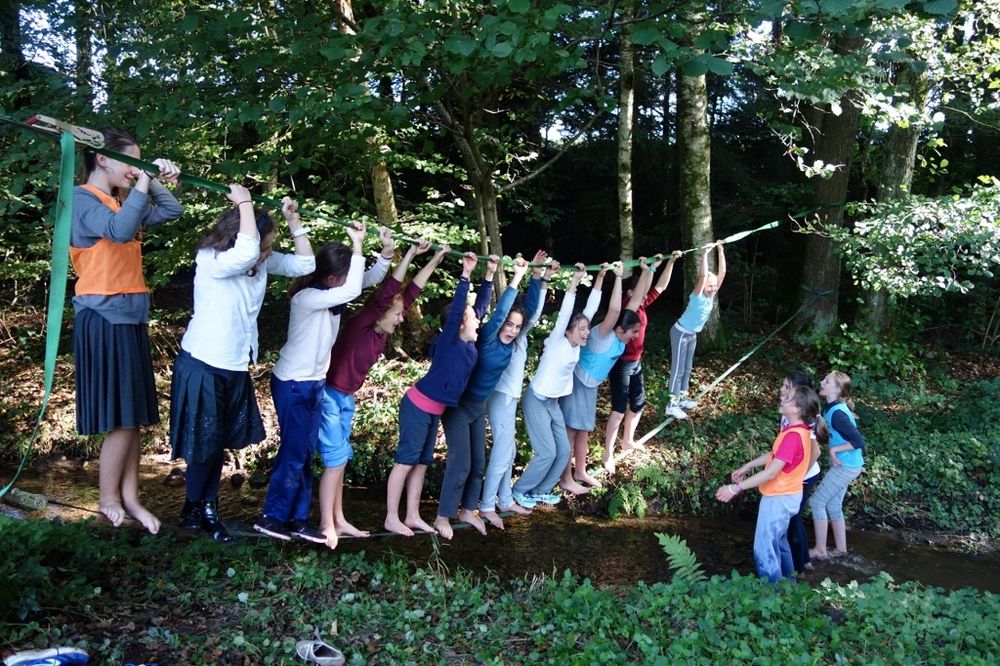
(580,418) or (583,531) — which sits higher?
(580,418)

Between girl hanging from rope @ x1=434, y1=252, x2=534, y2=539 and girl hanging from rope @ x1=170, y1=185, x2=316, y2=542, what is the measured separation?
4.82ft

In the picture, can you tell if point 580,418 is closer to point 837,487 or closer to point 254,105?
point 837,487

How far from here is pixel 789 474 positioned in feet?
16.9

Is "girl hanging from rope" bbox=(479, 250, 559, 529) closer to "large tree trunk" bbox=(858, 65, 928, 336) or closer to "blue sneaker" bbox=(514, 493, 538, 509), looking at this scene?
"blue sneaker" bbox=(514, 493, 538, 509)

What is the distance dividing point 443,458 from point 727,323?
223 inches

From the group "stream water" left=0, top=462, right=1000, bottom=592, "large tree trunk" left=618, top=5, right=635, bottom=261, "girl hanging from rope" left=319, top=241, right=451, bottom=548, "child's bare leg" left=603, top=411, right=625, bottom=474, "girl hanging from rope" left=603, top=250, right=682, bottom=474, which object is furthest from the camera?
"large tree trunk" left=618, top=5, right=635, bottom=261

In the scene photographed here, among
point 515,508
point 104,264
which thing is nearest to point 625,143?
point 515,508

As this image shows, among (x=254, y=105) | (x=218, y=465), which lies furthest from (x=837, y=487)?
(x=254, y=105)

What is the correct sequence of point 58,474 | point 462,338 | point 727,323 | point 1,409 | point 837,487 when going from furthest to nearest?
point 727,323
point 1,409
point 58,474
point 837,487
point 462,338

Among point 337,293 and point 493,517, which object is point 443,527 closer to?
point 493,517

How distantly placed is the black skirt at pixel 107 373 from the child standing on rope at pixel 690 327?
3.91 meters

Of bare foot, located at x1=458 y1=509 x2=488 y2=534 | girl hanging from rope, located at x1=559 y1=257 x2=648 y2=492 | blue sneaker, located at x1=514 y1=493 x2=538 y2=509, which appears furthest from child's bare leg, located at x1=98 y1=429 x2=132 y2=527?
girl hanging from rope, located at x1=559 y1=257 x2=648 y2=492

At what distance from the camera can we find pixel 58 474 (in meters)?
7.46

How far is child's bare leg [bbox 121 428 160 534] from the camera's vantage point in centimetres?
383
